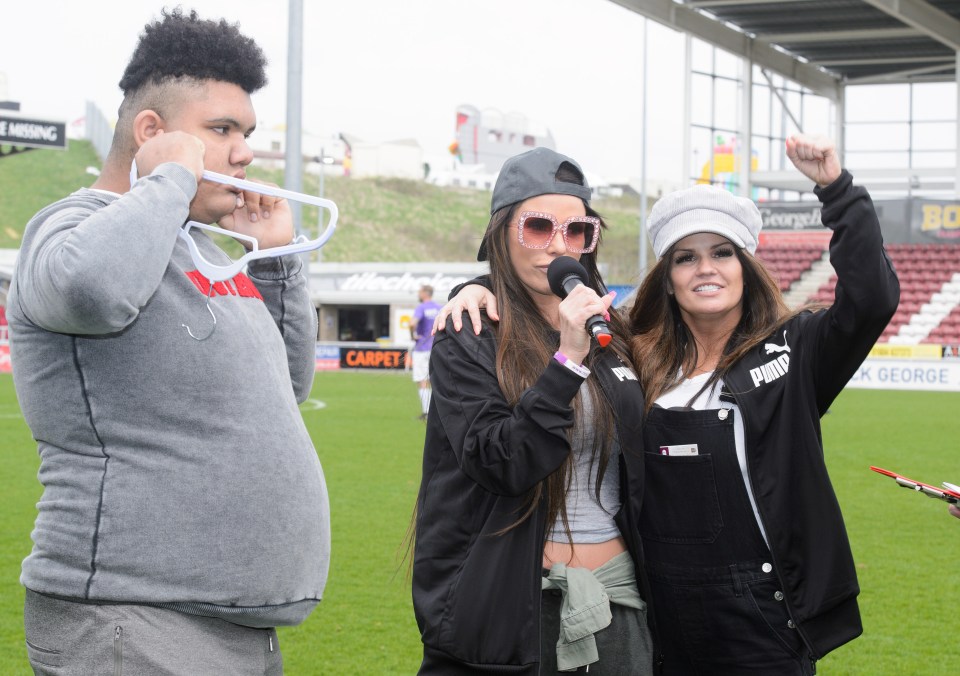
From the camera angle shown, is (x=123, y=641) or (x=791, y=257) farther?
(x=791, y=257)

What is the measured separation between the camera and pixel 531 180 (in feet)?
9.58

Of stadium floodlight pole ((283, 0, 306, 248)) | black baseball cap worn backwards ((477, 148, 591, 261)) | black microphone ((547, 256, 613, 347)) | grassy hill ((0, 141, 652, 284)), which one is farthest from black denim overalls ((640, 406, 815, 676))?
grassy hill ((0, 141, 652, 284))

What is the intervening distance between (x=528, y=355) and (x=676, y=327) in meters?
0.64

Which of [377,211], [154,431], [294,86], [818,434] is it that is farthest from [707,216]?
[377,211]

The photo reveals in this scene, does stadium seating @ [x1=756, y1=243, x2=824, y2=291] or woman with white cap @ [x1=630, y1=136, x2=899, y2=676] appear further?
stadium seating @ [x1=756, y1=243, x2=824, y2=291]

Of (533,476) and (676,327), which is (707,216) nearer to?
(676,327)

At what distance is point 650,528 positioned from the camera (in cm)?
288

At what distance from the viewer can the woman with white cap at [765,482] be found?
2760mm

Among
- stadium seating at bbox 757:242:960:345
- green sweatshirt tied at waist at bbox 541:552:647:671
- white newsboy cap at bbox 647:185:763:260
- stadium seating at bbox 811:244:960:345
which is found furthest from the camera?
stadium seating at bbox 757:242:960:345

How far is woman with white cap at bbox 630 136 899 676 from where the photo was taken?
2.76 meters

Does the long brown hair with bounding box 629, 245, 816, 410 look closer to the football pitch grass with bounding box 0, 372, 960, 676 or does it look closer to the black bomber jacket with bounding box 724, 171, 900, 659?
the black bomber jacket with bounding box 724, 171, 900, 659

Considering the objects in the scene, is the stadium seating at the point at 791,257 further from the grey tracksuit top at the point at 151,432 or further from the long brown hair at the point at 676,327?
the grey tracksuit top at the point at 151,432

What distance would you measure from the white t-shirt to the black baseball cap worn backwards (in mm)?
578

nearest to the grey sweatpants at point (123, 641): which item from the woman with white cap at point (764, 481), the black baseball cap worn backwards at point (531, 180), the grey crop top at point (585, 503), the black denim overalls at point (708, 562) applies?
the grey crop top at point (585, 503)
